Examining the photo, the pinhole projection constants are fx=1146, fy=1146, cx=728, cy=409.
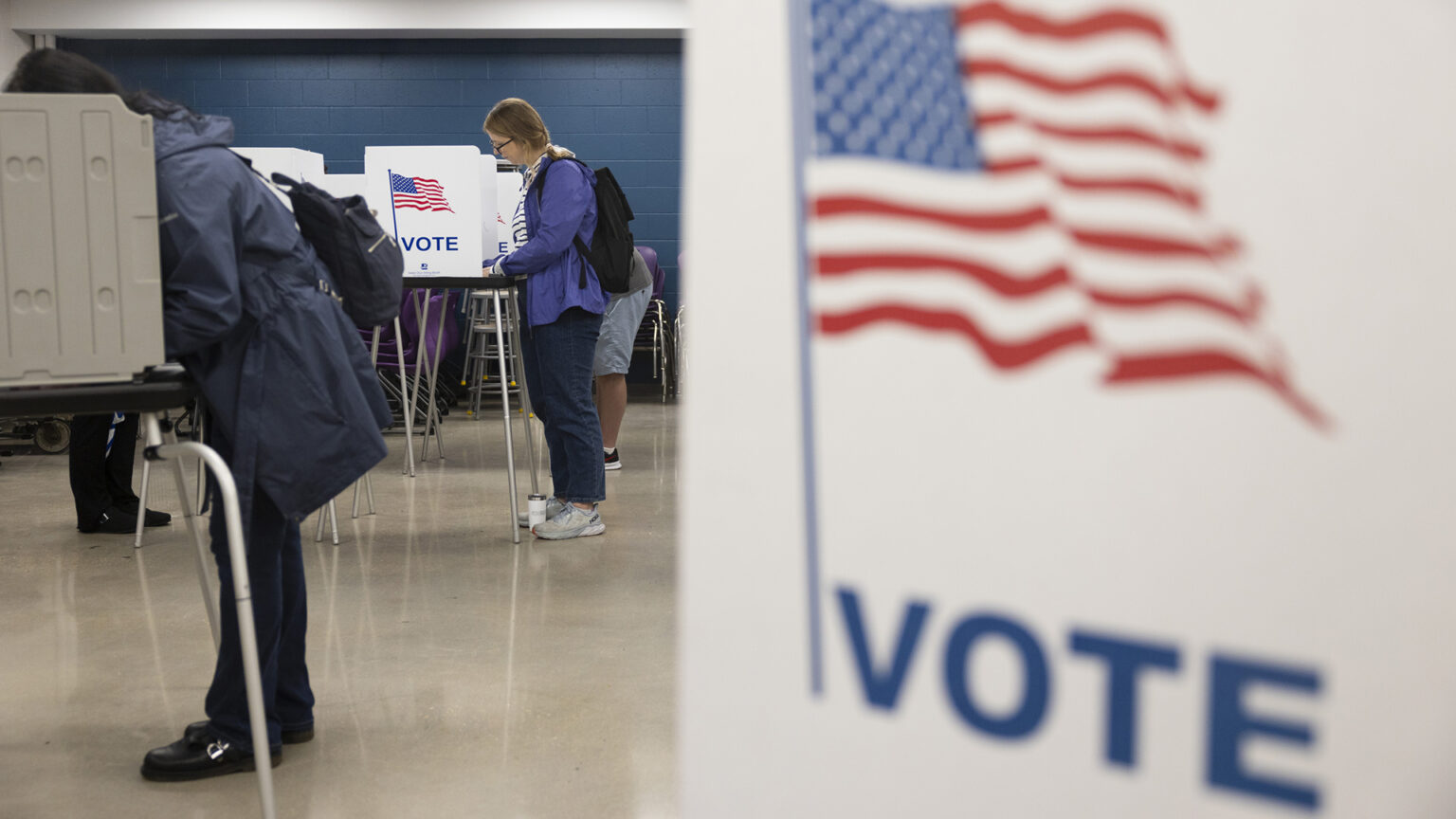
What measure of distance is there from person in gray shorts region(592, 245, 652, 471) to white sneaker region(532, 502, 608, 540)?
0.69 meters

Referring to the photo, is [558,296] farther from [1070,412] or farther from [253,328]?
[1070,412]

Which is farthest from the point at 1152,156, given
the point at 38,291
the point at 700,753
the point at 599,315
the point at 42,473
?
the point at 42,473

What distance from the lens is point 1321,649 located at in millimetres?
636

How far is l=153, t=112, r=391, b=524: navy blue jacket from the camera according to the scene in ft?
5.30

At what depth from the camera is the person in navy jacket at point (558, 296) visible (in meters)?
3.38

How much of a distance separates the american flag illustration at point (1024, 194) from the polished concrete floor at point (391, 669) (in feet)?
4.32

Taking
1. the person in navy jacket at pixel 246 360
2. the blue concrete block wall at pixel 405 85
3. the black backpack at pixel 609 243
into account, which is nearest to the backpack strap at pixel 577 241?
the black backpack at pixel 609 243

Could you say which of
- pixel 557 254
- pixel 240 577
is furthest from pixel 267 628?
pixel 557 254

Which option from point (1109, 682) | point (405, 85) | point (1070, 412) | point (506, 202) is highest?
point (405, 85)

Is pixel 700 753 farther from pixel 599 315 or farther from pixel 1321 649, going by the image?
pixel 599 315

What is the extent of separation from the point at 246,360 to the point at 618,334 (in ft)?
9.48

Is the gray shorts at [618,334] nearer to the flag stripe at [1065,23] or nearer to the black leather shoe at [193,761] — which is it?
the black leather shoe at [193,761]

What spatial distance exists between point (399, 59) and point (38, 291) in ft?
22.7

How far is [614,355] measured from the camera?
452cm
